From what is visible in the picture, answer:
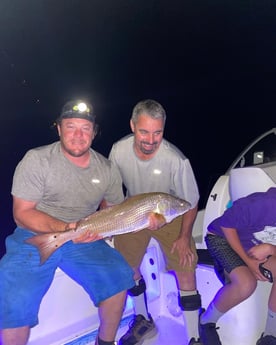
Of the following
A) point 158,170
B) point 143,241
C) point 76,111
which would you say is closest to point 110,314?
point 143,241

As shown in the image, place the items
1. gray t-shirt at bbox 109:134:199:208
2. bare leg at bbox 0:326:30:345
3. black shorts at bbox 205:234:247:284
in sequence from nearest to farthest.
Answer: bare leg at bbox 0:326:30:345, black shorts at bbox 205:234:247:284, gray t-shirt at bbox 109:134:199:208

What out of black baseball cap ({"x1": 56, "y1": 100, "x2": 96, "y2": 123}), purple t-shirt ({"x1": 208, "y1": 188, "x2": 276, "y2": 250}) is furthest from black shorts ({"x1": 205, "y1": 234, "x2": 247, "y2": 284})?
black baseball cap ({"x1": 56, "y1": 100, "x2": 96, "y2": 123})

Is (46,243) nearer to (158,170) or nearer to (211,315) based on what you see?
(158,170)

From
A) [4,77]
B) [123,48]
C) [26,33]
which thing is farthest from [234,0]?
[4,77]

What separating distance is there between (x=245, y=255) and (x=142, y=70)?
40357mm

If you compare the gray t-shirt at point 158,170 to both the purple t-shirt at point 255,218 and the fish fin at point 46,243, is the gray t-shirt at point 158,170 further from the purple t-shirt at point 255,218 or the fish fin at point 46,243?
the fish fin at point 46,243

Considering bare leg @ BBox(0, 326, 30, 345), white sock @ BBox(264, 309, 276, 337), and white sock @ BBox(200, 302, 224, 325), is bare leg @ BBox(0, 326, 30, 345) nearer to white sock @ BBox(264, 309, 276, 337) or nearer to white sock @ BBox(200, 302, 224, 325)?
white sock @ BBox(200, 302, 224, 325)

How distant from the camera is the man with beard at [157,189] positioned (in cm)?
263

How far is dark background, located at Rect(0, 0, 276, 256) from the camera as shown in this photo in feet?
70.0

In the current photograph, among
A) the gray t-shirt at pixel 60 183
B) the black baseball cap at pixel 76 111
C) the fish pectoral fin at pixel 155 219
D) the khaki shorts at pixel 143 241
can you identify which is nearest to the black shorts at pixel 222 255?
the khaki shorts at pixel 143 241

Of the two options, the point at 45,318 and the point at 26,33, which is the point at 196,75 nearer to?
the point at 26,33

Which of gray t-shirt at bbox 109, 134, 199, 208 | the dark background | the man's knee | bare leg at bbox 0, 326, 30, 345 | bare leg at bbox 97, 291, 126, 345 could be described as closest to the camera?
bare leg at bbox 0, 326, 30, 345

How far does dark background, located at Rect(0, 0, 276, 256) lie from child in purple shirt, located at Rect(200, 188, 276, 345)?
28.7ft

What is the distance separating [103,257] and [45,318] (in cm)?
54
